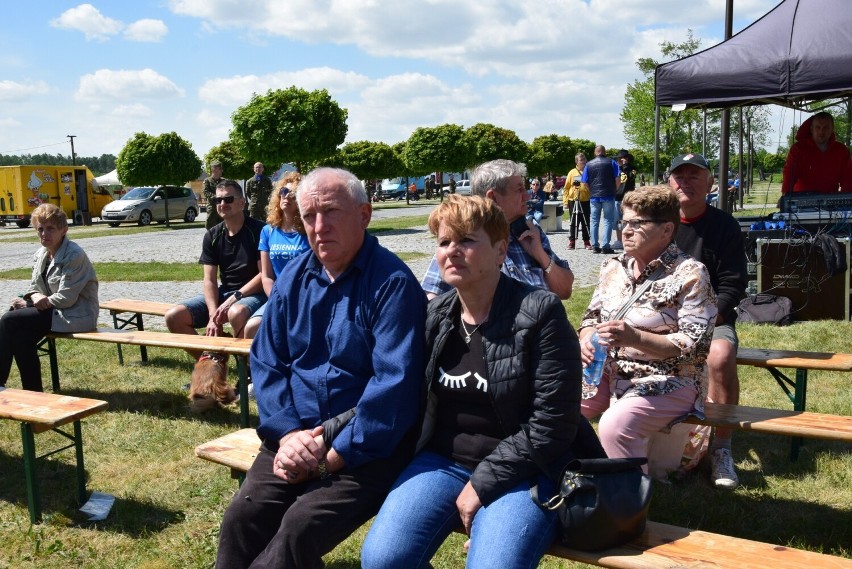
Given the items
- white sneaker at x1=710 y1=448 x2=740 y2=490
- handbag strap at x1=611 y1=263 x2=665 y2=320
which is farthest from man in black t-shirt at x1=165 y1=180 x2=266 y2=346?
white sneaker at x1=710 y1=448 x2=740 y2=490

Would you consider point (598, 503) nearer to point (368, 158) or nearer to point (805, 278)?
point (805, 278)

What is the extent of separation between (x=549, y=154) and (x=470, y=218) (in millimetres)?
51127

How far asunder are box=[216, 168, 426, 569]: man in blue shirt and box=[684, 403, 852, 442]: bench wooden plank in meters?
1.55

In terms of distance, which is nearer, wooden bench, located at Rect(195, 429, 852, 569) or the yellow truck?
wooden bench, located at Rect(195, 429, 852, 569)

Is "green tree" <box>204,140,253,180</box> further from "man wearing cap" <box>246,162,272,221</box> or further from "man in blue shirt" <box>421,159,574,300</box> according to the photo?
"man in blue shirt" <box>421,159,574,300</box>

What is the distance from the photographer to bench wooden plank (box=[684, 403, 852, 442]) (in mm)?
3279

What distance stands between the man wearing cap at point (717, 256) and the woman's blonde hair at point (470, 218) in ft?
6.09

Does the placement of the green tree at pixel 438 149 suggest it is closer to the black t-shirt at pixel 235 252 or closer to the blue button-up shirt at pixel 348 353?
the black t-shirt at pixel 235 252

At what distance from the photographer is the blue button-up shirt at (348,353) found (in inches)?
107

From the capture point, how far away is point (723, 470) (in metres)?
4.03

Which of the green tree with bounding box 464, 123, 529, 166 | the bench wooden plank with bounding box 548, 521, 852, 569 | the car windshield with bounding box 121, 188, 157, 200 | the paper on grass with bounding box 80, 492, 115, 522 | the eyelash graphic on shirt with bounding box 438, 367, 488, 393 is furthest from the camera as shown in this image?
the green tree with bounding box 464, 123, 529, 166

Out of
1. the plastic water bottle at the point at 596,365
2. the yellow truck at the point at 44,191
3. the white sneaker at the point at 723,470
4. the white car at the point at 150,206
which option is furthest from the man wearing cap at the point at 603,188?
the yellow truck at the point at 44,191

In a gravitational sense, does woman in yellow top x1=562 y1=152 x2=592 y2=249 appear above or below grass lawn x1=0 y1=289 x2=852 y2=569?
above

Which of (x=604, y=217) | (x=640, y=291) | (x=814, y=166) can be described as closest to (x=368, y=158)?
(x=604, y=217)
